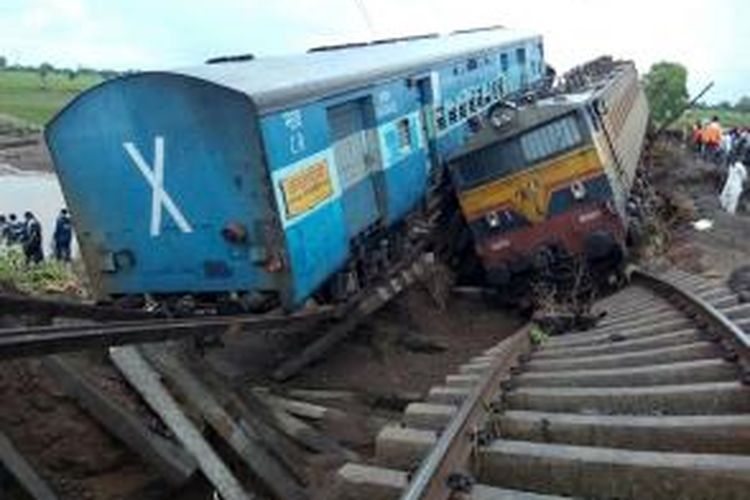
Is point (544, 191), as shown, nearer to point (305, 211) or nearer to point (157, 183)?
point (305, 211)

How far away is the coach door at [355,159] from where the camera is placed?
12086 mm

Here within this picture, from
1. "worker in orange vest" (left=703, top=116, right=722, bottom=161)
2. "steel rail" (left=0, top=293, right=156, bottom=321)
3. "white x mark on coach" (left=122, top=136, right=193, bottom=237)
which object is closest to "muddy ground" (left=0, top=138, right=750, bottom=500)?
"steel rail" (left=0, top=293, right=156, bottom=321)

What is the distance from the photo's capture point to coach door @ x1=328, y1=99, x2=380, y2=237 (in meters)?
12.1

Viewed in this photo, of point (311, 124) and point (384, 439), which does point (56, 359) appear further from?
point (311, 124)

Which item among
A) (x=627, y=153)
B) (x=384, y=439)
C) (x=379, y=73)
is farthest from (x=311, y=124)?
(x=627, y=153)

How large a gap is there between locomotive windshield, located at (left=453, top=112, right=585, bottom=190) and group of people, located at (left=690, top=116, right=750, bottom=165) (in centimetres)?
1152

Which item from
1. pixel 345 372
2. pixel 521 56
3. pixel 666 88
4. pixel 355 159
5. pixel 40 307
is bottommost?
pixel 666 88

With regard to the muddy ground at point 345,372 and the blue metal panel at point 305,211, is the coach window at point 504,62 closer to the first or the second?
the muddy ground at point 345,372

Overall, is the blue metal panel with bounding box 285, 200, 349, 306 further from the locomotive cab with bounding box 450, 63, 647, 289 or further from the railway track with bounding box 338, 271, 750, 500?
the locomotive cab with bounding box 450, 63, 647, 289

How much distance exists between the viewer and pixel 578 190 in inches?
590

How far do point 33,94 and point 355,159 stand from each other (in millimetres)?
64828

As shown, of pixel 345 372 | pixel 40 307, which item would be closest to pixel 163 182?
pixel 345 372

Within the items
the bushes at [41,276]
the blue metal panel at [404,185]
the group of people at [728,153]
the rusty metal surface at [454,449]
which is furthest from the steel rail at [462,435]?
the group of people at [728,153]

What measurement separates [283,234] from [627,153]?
9.84m
